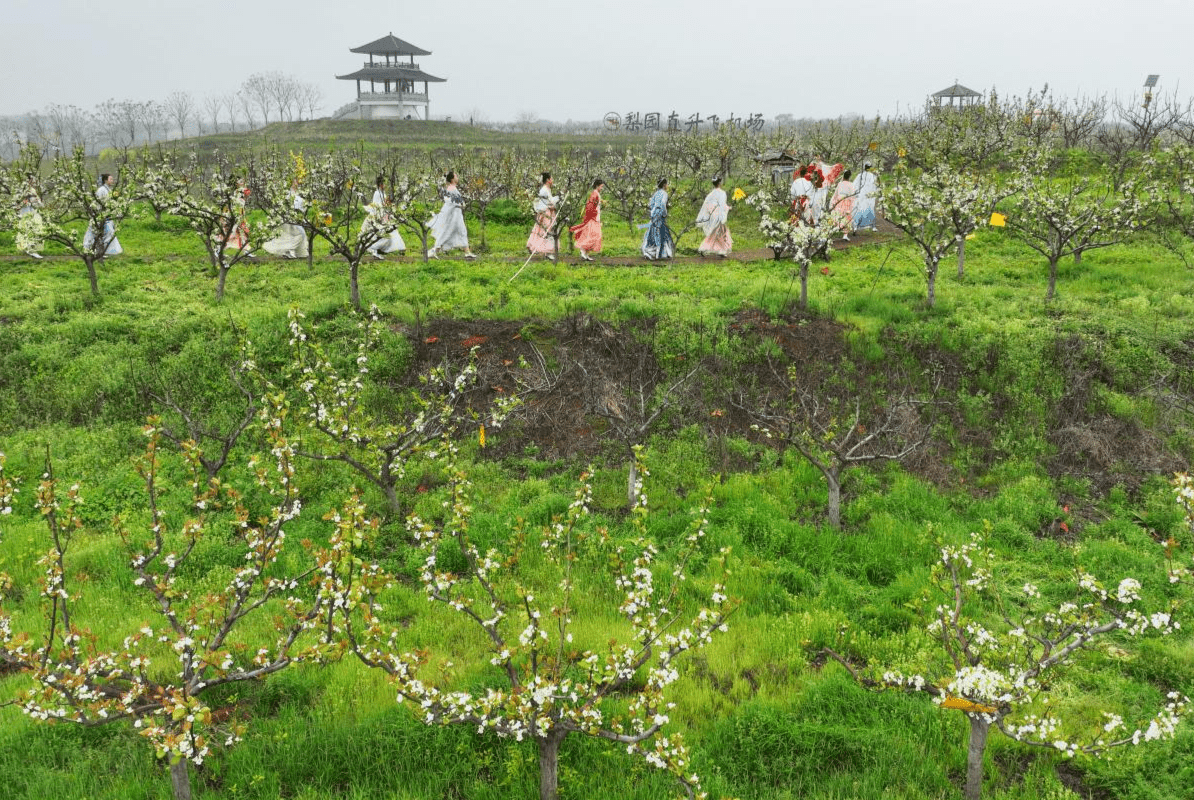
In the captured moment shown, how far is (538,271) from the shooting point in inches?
625

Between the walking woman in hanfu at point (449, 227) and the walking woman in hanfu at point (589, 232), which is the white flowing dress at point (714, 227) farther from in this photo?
the walking woman in hanfu at point (449, 227)

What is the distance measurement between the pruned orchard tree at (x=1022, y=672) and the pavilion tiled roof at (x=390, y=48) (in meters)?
64.3

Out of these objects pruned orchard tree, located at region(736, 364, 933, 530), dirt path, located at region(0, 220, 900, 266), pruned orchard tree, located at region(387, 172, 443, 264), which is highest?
pruned orchard tree, located at region(387, 172, 443, 264)

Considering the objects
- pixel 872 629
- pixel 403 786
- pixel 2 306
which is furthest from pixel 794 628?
pixel 2 306

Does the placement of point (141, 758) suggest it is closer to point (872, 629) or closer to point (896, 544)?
point (872, 629)

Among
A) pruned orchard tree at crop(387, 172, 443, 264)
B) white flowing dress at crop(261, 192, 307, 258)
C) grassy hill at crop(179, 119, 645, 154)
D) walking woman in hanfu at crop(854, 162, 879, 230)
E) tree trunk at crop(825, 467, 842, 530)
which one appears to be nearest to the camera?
tree trunk at crop(825, 467, 842, 530)

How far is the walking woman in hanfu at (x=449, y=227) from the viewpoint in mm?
17484

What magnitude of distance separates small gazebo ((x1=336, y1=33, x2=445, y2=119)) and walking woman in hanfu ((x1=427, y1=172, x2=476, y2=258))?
48.1 metres

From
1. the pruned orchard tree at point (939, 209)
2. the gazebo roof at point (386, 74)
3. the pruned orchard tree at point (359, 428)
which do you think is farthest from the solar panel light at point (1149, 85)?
the gazebo roof at point (386, 74)

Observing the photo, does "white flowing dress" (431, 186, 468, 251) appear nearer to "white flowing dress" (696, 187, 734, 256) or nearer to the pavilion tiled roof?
"white flowing dress" (696, 187, 734, 256)

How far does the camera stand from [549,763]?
449 centimetres

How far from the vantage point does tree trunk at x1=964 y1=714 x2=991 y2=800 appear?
442 cm

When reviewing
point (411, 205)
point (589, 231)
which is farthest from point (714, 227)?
point (411, 205)

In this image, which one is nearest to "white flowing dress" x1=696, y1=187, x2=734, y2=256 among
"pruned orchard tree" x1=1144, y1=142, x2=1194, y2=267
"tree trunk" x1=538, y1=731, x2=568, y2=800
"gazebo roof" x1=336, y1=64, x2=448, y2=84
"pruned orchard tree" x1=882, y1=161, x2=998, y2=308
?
"pruned orchard tree" x1=882, y1=161, x2=998, y2=308
